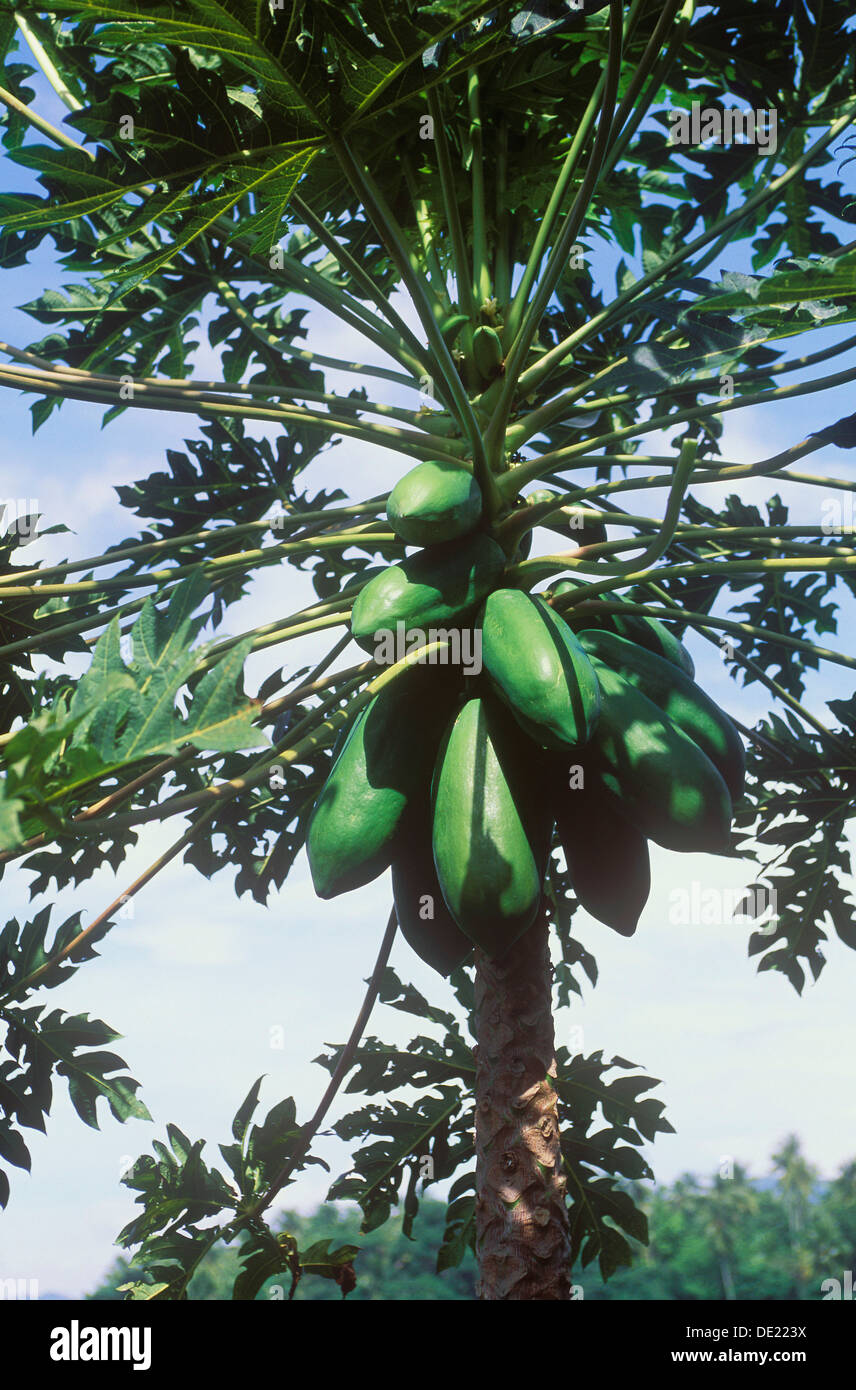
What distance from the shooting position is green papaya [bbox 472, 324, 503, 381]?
2.51 metres

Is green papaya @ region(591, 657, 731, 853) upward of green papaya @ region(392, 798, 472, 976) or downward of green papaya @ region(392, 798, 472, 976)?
upward

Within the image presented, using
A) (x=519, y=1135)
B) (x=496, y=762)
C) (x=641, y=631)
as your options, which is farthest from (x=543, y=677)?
(x=519, y=1135)

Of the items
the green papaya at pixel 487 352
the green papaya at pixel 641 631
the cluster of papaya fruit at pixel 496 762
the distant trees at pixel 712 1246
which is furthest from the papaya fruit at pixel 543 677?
the distant trees at pixel 712 1246

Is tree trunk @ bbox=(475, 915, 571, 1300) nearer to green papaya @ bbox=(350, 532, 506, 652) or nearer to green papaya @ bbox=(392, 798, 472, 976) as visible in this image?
green papaya @ bbox=(392, 798, 472, 976)

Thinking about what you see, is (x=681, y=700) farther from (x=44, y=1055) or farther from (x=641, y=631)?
(x=44, y=1055)

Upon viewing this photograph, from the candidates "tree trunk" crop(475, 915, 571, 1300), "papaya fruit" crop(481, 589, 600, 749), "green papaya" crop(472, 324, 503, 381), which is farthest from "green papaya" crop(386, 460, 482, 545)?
"tree trunk" crop(475, 915, 571, 1300)

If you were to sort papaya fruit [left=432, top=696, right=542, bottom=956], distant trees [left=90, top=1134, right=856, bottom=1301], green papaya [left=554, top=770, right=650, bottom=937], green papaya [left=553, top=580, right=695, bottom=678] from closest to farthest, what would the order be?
papaya fruit [left=432, top=696, right=542, bottom=956] < green papaya [left=554, top=770, right=650, bottom=937] < green papaya [left=553, top=580, right=695, bottom=678] < distant trees [left=90, top=1134, right=856, bottom=1301]

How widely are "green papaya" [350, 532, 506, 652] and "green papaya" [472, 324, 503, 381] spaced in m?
0.52

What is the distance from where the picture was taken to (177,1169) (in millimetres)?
2650

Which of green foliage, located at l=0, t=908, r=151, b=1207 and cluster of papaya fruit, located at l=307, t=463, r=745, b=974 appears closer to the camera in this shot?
cluster of papaya fruit, located at l=307, t=463, r=745, b=974

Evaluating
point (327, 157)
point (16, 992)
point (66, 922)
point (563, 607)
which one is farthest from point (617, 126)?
point (16, 992)

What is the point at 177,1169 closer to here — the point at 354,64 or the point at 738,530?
the point at 738,530

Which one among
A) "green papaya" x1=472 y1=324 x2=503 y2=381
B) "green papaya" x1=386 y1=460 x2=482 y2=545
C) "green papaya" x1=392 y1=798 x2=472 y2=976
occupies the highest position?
"green papaya" x1=472 y1=324 x2=503 y2=381
